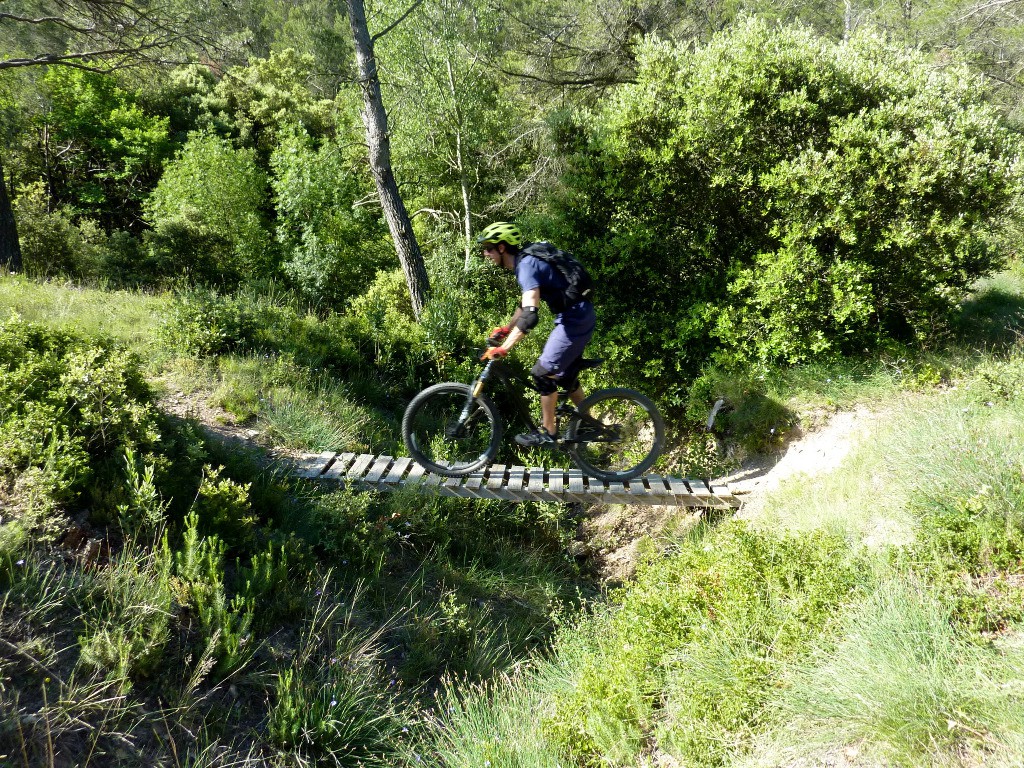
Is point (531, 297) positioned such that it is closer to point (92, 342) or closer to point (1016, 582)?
point (1016, 582)

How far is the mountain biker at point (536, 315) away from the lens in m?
4.73

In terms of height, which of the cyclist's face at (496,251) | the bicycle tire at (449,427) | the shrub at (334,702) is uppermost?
the cyclist's face at (496,251)

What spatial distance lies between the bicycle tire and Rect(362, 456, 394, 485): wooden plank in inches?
17.5

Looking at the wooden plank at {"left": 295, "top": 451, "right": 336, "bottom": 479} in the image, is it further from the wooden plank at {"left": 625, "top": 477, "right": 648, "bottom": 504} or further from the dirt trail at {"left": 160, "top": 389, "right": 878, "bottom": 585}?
the wooden plank at {"left": 625, "top": 477, "right": 648, "bottom": 504}

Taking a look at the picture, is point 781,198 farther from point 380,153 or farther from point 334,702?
point 334,702

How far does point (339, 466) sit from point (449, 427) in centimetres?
134

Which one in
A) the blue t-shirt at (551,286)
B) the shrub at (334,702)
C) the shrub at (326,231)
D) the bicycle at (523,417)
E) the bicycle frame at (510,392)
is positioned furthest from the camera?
the shrub at (326,231)

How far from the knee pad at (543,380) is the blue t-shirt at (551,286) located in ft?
1.59

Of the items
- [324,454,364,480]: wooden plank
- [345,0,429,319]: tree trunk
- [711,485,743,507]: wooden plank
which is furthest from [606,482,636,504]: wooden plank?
[345,0,429,319]: tree trunk

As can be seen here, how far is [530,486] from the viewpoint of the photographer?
19.3 ft

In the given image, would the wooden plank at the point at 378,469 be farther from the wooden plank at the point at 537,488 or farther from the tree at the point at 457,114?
the tree at the point at 457,114

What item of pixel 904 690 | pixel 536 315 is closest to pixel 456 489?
pixel 536 315

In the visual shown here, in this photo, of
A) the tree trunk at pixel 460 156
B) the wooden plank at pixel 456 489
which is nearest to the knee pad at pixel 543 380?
the wooden plank at pixel 456 489

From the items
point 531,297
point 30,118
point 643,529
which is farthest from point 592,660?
point 30,118
